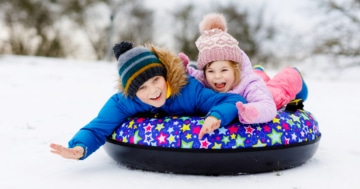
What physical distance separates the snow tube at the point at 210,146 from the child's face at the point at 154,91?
131 mm

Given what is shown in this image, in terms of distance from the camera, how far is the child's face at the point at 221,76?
305 centimetres

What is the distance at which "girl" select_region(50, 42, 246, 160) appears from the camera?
283 centimetres

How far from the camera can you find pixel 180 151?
9.13 ft

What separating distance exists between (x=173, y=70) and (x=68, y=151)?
86cm

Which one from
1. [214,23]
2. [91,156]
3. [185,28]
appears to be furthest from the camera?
[185,28]

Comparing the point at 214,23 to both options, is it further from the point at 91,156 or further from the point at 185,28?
the point at 185,28

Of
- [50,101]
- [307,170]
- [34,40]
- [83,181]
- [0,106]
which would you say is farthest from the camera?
[34,40]

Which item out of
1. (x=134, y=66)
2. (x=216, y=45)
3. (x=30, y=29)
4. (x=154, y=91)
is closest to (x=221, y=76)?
(x=216, y=45)

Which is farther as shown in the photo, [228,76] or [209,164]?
[228,76]

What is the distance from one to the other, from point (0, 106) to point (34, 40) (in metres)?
17.6

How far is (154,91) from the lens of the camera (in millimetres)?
2881

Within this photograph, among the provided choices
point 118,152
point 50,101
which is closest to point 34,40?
point 50,101

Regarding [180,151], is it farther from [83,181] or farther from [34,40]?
[34,40]

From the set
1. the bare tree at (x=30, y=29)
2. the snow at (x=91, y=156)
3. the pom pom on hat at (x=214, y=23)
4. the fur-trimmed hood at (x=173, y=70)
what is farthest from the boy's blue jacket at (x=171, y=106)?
the bare tree at (x=30, y=29)
